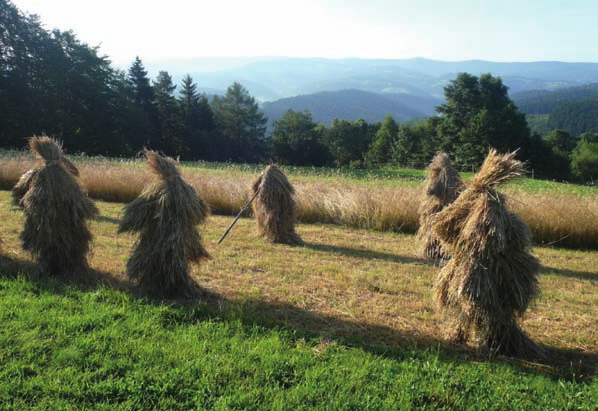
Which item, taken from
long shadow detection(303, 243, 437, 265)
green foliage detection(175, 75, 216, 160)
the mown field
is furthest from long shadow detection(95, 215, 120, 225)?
green foliage detection(175, 75, 216, 160)

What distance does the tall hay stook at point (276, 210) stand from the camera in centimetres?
888

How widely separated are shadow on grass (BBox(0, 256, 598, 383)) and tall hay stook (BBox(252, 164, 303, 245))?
3.60m

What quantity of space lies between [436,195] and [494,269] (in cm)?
421

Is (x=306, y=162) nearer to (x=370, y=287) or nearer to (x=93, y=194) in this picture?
(x=93, y=194)

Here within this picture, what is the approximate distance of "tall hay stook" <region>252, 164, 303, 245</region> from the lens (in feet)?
29.1

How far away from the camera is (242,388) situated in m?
3.12

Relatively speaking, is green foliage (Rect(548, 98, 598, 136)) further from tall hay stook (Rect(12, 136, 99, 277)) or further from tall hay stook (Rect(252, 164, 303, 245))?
tall hay stook (Rect(12, 136, 99, 277))

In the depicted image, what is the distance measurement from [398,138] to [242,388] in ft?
210

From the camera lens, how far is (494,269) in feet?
13.0

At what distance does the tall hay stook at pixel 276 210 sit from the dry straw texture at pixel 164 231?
3746 mm

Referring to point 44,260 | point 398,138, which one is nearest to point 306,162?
point 398,138

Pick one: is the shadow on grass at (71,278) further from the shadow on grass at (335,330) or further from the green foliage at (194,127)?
the green foliage at (194,127)

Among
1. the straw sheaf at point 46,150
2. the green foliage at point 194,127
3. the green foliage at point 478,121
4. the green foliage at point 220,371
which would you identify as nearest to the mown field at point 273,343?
the green foliage at point 220,371

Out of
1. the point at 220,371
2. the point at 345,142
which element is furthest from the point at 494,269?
the point at 345,142
